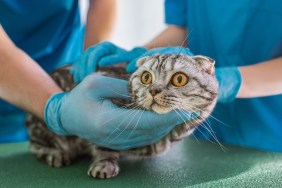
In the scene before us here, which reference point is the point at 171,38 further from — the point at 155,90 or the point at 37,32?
the point at 155,90

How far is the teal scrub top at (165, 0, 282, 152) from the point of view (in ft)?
4.50

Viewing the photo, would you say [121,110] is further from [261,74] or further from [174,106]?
[261,74]

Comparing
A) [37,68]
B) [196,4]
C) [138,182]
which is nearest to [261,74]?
[196,4]

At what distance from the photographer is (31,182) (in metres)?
1.07

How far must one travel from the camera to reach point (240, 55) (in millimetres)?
1463

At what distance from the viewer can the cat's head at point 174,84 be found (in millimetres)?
989

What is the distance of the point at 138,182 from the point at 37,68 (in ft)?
1.52

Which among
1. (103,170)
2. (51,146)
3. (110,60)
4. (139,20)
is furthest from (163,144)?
(139,20)

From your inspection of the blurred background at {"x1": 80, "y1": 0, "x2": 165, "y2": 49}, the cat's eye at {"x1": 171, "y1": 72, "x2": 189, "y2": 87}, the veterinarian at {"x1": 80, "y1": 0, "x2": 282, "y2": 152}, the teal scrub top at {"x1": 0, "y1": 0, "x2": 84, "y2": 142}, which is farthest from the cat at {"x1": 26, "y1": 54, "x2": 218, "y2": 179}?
the blurred background at {"x1": 80, "y1": 0, "x2": 165, "y2": 49}

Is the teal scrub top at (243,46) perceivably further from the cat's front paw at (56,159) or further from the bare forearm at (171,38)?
the cat's front paw at (56,159)

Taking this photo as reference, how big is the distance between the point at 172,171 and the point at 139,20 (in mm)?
1534

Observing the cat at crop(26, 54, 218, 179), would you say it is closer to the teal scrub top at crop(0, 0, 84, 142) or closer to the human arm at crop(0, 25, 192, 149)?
the human arm at crop(0, 25, 192, 149)

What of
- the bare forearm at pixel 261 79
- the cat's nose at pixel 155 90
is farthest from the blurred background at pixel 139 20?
the cat's nose at pixel 155 90

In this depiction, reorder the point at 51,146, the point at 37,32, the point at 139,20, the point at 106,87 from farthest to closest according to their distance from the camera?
the point at 139,20
the point at 37,32
the point at 51,146
the point at 106,87
